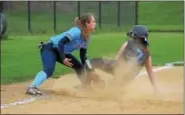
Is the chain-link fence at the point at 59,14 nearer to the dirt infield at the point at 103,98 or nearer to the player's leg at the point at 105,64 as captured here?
the dirt infield at the point at 103,98

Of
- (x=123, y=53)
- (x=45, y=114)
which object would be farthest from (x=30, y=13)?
(x=45, y=114)

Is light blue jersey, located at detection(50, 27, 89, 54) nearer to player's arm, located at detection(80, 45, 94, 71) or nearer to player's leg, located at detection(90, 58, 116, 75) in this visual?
player's arm, located at detection(80, 45, 94, 71)

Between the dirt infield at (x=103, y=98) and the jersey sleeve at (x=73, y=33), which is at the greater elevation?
the jersey sleeve at (x=73, y=33)

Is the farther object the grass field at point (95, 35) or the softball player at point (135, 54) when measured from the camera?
the grass field at point (95, 35)

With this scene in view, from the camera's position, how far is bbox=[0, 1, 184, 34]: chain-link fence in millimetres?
32625

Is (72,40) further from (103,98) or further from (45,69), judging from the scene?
(103,98)

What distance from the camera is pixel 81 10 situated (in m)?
33.9

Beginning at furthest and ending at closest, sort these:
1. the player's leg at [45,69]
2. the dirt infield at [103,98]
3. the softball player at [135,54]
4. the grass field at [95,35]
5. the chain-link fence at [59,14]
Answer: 1. the chain-link fence at [59,14]
2. the grass field at [95,35]
3. the softball player at [135,54]
4. the player's leg at [45,69]
5. the dirt infield at [103,98]

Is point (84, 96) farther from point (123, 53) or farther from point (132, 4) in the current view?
point (132, 4)

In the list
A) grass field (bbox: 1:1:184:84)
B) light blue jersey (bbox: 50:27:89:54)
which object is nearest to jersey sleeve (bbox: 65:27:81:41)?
light blue jersey (bbox: 50:27:89:54)

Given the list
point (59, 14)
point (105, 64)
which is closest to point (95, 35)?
point (59, 14)

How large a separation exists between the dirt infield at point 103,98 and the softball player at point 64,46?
29 cm

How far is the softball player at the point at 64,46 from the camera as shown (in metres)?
7.69

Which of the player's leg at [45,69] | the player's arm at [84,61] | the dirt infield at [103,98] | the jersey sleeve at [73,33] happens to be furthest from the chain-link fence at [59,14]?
the jersey sleeve at [73,33]
